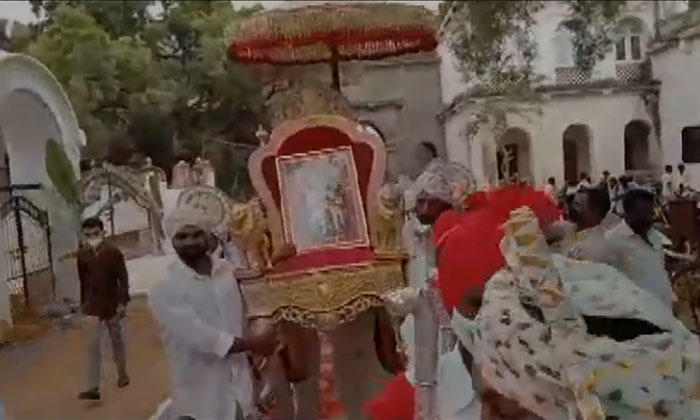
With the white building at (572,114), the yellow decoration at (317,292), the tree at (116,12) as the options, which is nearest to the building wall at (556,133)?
the white building at (572,114)

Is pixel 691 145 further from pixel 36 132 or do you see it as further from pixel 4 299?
pixel 36 132

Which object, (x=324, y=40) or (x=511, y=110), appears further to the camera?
(x=511, y=110)

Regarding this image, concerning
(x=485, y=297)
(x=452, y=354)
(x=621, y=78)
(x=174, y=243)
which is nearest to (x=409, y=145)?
(x=621, y=78)

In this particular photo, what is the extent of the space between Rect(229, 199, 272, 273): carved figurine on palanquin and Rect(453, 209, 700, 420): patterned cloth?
6.53ft

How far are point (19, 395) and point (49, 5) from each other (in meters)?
1.84

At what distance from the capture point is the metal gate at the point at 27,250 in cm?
391

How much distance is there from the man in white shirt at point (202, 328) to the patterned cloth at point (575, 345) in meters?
1.35

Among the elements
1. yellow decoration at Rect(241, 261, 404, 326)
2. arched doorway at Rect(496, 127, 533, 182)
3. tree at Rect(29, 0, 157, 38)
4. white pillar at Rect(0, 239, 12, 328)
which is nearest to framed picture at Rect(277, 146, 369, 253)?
yellow decoration at Rect(241, 261, 404, 326)

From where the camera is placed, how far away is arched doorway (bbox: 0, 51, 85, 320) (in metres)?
4.05

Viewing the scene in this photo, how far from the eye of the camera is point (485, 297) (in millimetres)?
1181

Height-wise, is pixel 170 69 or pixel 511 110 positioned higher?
pixel 170 69

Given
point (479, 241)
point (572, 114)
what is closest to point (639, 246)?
point (479, 241)

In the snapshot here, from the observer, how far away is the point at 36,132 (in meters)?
4.45

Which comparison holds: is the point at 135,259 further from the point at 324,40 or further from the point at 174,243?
the point at 174,243
